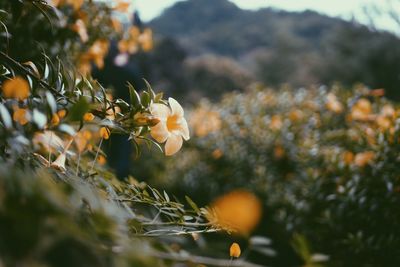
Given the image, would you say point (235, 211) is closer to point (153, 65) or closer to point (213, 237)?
point (213, 237)

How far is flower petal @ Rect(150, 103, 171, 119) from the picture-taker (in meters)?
0.92

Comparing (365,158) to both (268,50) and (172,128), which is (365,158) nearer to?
(172,128)

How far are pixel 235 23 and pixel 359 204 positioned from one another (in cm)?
3463

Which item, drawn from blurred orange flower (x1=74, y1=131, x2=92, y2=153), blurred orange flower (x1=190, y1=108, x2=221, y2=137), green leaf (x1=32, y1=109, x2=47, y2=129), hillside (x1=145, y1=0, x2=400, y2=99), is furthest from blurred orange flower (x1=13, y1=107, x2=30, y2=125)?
hillside (x1=145, y1=0, x2=400, y2=99)

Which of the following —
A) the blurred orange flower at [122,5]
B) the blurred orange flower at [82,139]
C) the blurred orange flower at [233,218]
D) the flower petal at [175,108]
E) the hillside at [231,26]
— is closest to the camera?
the blurred orange flower at [233,218]

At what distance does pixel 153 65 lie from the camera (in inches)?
789

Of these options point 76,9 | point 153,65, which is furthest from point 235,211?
point 153,65

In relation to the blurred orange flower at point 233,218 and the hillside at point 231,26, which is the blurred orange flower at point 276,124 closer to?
the blurred orange flower at point 233,218

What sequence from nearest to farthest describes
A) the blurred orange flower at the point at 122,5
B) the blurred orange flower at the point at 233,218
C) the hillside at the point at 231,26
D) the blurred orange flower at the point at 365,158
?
the blurred orange flower at the point at 233,218
the blurred orange flower at the point at 122,5
the blurred orange flower at the point at 365,158
the hillside at the point at 231,26

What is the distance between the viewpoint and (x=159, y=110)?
3.06ft

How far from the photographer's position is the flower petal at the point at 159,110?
917mm

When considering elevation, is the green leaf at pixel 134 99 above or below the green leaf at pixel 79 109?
below

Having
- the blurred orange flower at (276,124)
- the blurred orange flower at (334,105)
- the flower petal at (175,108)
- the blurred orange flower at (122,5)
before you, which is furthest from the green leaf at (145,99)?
the blurred orange flower at (276,124)

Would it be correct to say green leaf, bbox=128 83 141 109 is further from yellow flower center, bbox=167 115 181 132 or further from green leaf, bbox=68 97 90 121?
green leaf, bbox=68 97 90 121
